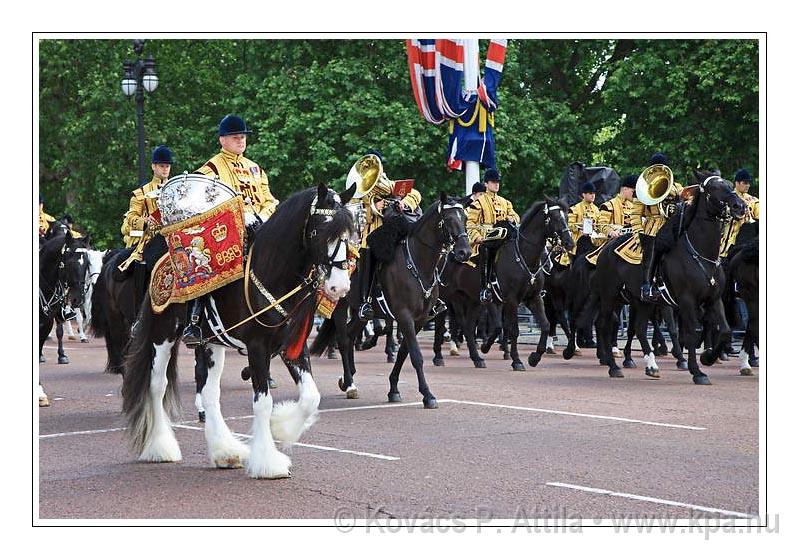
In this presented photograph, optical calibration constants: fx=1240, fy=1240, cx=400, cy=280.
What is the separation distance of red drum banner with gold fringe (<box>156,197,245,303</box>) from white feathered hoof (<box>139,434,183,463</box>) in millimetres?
1097

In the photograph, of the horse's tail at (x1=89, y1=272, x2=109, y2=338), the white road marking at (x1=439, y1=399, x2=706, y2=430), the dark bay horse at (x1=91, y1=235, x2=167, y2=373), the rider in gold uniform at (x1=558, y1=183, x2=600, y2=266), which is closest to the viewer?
the dark bay horse at (x1=91, y1=235, x2=167, y2=373)

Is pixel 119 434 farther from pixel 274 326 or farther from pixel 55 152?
pixel 55 152

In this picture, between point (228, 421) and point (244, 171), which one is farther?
point (228, 421)

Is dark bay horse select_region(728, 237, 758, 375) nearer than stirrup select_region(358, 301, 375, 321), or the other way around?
stirrup select_region(358, 301, 375, 321)

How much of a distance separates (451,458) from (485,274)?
33.7 feet

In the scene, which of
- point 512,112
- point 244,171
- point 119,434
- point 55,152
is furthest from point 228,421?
point 55,152

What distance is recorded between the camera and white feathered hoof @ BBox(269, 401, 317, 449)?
28.8 feet

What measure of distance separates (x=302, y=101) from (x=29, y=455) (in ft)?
86.1

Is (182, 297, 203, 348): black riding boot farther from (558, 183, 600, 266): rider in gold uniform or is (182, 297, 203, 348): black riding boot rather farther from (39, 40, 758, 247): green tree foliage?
(39, 40, 758, 247): green tree foliage

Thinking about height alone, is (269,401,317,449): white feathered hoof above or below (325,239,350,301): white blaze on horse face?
below

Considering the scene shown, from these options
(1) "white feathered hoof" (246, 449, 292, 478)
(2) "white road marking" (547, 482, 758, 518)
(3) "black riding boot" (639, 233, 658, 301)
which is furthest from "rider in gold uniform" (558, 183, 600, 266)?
(1) "white feathered hoof" (246, 449, 292, 478)

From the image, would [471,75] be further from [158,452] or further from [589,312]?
[158,452]

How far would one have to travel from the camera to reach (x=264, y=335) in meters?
8.59
